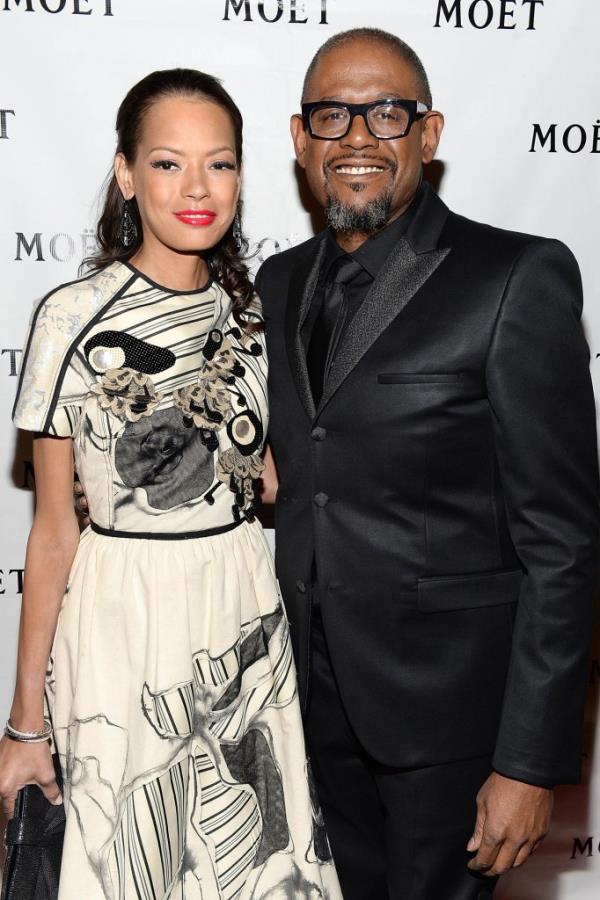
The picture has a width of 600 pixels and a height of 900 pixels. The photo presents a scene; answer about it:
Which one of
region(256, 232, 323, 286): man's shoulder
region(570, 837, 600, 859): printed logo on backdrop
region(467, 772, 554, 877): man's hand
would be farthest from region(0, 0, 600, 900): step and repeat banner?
region(570, 837, 600, 859): printed logo on backdrop

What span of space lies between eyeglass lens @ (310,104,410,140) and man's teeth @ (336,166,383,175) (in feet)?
0.17

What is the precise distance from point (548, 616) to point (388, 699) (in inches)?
12.2

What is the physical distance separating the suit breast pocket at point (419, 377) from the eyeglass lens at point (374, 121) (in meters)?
0.42

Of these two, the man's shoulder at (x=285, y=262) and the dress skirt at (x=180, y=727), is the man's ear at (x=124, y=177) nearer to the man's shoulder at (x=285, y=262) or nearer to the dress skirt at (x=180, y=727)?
the man's shoulder at (x=285, y=262)

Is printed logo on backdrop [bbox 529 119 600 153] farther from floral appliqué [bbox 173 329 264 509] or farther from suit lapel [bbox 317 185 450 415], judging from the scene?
floral appliqué [bbox 173 329 264 509]

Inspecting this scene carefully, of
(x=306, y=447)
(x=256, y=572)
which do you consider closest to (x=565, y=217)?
(x=306, y=447)

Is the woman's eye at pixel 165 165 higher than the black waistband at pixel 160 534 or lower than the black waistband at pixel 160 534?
higher

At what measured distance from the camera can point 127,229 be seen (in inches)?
68.7

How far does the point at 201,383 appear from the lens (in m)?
1.63

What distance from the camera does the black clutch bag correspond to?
160cm

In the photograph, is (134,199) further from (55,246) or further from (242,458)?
(55,246)

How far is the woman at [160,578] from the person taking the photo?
1.56 metres

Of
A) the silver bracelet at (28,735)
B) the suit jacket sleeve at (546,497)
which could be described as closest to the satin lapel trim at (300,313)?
the suit jacket sleeve at (546,497)

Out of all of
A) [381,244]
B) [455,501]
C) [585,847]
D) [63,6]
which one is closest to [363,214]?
[381,244]
